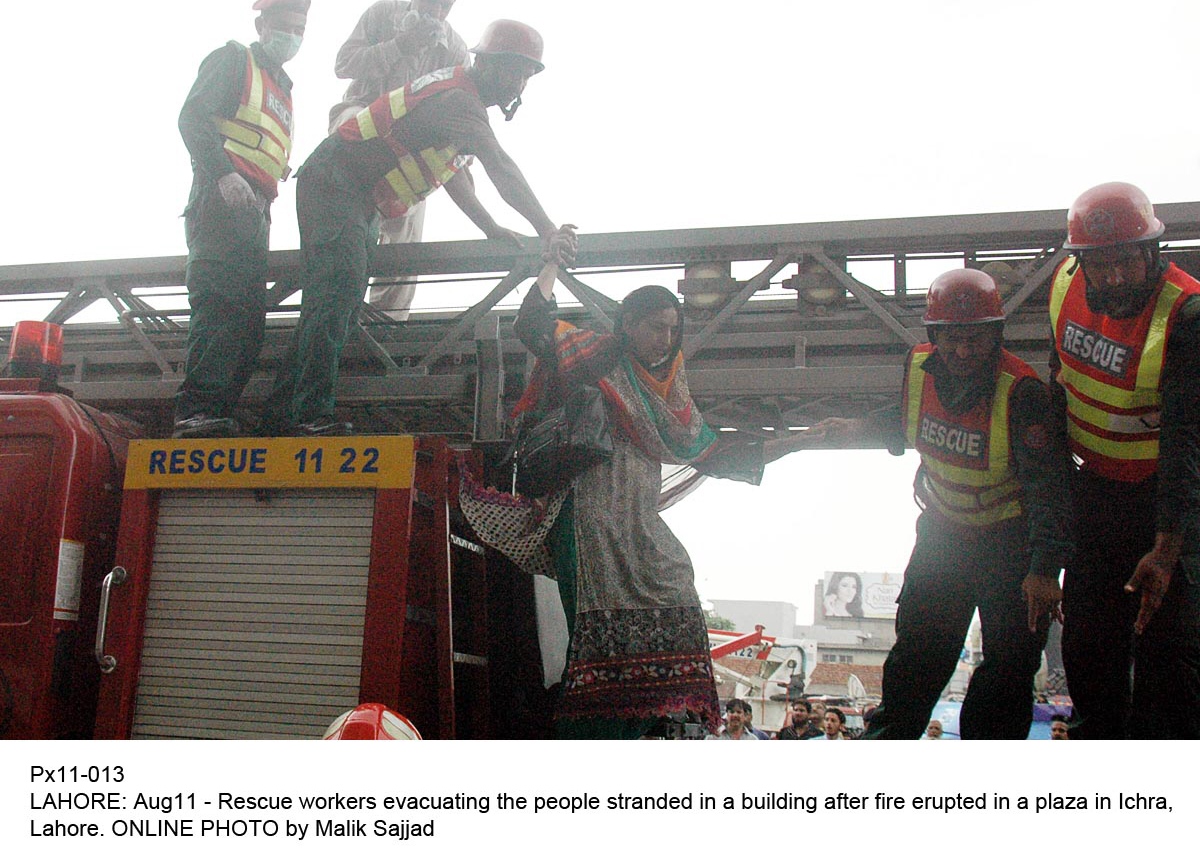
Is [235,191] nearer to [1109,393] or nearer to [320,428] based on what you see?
[320,428]

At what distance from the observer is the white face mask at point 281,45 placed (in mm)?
4020

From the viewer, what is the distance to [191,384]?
3725 millimetres

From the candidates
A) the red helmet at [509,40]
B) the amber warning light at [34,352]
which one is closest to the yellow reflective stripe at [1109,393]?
the red helmet at [509,40]

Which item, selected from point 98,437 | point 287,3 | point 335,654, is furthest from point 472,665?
point 287,3

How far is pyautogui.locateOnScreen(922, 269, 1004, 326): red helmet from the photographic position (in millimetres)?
2900

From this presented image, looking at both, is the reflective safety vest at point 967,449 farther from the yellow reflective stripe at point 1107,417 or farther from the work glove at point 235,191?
the work glove at point 235,191

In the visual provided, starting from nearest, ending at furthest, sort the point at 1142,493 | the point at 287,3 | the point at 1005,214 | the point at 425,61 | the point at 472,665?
1. the point at 1142,493
2. the point at 472,665
3. the point at 1005,214
4. the point at 287,3
5. the point at 425,61

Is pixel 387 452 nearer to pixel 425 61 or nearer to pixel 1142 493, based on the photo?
pixel 1142 493

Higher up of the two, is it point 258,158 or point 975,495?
point 258,158

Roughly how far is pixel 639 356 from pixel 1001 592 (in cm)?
116

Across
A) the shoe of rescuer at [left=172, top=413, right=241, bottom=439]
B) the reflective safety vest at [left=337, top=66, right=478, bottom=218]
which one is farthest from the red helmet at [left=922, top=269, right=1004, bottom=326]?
the shoe of rescuer at [left=172, top=413, right=241, bottom=439]

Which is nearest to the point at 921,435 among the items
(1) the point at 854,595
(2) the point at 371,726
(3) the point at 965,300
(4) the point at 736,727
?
(3) the point at 965,300

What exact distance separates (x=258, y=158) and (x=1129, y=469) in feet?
9.69

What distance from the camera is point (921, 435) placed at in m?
3.05
